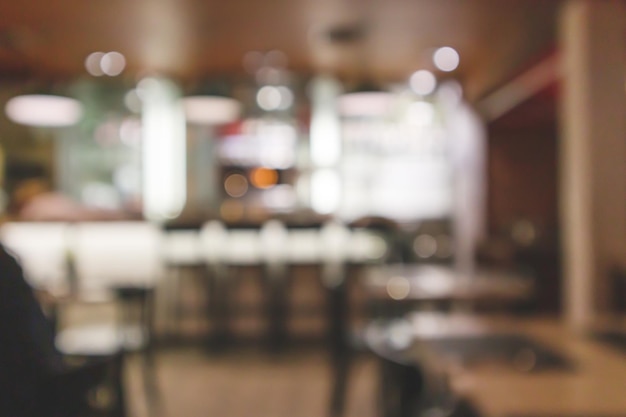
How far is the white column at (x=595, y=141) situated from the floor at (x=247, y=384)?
1894mm

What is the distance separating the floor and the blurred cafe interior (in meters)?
0.03

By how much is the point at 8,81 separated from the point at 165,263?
3.07 metres

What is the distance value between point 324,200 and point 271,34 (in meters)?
3.17

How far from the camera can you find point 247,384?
213 inches

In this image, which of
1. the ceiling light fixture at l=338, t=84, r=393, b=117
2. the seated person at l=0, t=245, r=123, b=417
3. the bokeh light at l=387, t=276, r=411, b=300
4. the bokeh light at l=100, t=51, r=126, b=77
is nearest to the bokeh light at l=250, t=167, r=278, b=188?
the ceiling light fixture at l=338, t=84, r=393, b=117

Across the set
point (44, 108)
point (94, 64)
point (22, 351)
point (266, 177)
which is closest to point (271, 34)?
point (94, 64)

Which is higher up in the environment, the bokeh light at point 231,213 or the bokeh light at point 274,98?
the bokeh light at point 274,98

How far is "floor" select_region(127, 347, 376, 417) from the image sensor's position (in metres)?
4.61

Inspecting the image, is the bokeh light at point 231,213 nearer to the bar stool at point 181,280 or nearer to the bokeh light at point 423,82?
the bar stool at point 181,280

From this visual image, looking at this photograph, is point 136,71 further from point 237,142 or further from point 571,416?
point 571,416

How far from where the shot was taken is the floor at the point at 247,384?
15.1 ft

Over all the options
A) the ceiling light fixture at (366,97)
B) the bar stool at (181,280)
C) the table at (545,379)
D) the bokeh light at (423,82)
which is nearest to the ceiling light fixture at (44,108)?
the bar stool at (181,280)

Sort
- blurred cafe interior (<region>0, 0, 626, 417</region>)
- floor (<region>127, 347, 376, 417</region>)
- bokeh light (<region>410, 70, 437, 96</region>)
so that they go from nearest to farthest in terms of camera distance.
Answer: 1. blurred cafe interior (<region>0, 0, 626, 417</region>)
2. floor (<region>127, 347, 376, 417</region>)
3. bokeh light (<region>410, 70, 437, 96</region>)

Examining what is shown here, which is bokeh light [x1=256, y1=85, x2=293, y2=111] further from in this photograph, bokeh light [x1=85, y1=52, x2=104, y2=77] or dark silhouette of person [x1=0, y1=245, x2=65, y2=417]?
dark silhouette of person [x1=0, y1=245, x2=65, y2=417]
